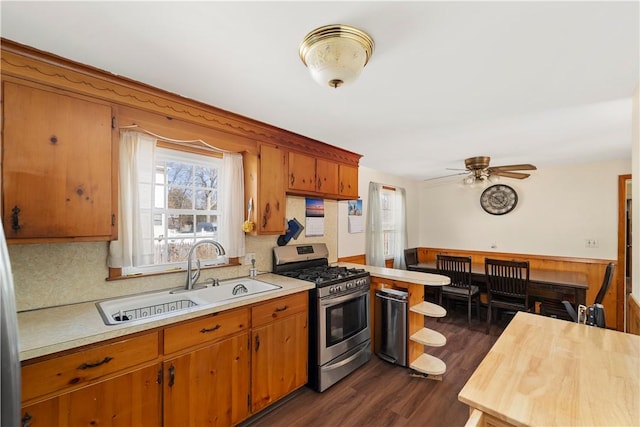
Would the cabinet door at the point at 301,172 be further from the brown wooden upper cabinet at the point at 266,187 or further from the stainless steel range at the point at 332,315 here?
the stainless steel range at the point at 332,315

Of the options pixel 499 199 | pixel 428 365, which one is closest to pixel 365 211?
pixel 428 365

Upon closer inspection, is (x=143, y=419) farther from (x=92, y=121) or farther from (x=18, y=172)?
(x=92, y=121)

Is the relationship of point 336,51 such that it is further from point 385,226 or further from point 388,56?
point 385,226

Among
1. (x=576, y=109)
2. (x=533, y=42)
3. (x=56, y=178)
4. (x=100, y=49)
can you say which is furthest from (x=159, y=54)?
(x=576, y=109)

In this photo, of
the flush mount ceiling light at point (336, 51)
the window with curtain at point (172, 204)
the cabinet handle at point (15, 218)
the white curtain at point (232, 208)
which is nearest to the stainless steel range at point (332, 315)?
the white curtain at point (232, 208)

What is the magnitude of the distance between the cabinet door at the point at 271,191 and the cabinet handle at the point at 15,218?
1.42 metres

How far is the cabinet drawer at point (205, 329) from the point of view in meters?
1.52

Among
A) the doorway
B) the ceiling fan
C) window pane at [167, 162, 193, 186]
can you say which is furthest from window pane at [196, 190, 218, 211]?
the doorway

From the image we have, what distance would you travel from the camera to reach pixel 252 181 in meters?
2.42

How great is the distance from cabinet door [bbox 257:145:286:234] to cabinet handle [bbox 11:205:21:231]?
1419 mm

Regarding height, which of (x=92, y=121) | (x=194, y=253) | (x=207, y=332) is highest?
(x=92, y=121)

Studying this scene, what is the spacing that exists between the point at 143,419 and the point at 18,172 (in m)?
1.40

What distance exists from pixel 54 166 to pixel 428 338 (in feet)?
10.0

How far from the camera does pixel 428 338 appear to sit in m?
2.59
